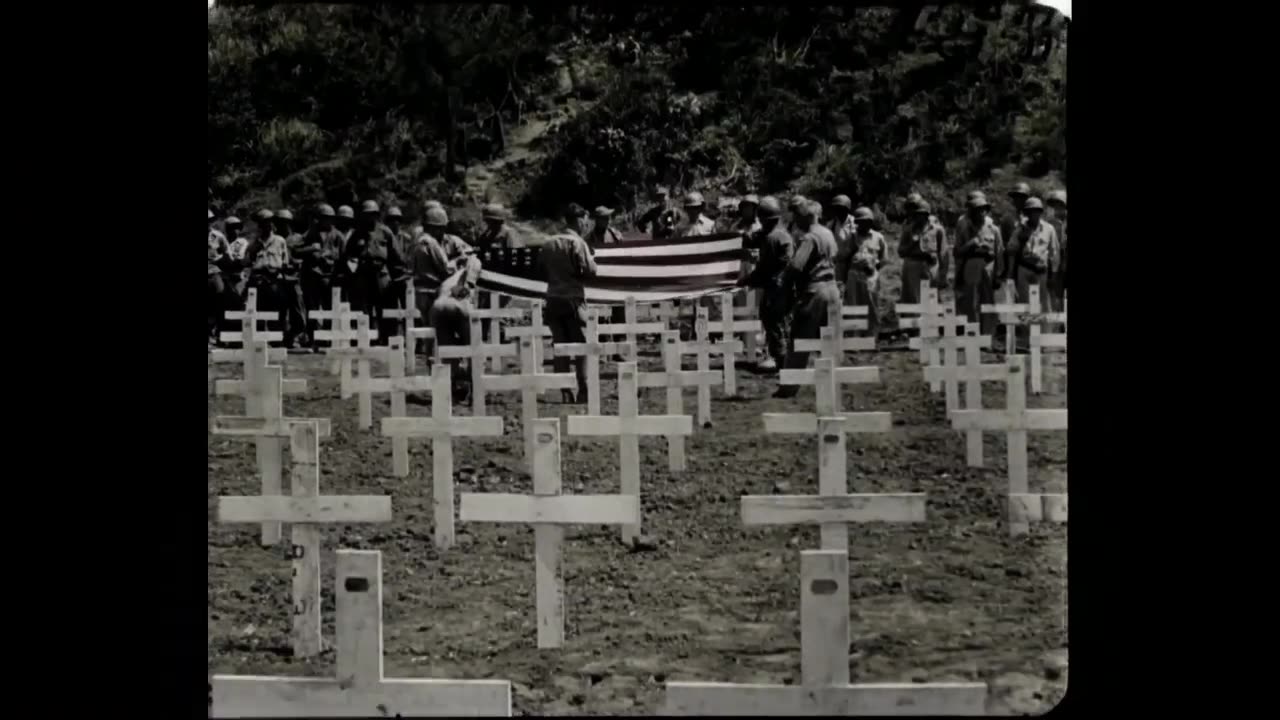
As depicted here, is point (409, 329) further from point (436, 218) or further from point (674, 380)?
point (674, 380)

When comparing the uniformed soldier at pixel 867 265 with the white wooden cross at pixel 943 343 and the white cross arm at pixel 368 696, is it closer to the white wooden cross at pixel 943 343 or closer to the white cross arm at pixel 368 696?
the white wooden cross at pixel 943 343

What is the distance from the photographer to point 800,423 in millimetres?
6605

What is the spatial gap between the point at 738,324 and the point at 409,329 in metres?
1.57

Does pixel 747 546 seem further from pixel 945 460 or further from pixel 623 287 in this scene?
pixel 623 287

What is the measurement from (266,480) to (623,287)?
77.2 inches

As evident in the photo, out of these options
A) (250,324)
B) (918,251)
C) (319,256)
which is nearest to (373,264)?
(319,256)

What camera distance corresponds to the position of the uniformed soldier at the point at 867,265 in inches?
308

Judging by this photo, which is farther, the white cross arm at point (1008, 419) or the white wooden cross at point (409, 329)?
the white wooden cross at point (409, 329)

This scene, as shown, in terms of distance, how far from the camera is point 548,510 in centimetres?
557

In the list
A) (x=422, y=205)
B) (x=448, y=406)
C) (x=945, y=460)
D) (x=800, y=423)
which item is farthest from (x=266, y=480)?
(x=945, y=460)

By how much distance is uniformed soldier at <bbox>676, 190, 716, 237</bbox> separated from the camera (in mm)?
7391

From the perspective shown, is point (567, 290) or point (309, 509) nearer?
point (309, 509)

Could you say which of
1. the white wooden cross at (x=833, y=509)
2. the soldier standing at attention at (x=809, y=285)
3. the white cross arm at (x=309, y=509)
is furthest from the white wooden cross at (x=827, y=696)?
the soldier standing at attention at (x=809, y=285)

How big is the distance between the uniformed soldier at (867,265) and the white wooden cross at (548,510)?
267 centimetres
